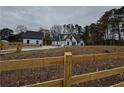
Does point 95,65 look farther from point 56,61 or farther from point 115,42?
point 56,61

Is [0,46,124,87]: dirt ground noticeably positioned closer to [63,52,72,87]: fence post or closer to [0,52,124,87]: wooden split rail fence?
[0,52,124,87]: wooden split rail fence

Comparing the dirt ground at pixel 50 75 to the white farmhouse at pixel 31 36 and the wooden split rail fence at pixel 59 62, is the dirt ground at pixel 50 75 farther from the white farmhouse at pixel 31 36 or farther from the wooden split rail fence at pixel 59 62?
the white farmhouse at pixel 31 36

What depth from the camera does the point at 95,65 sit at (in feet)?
16.0

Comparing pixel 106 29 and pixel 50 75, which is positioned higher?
pixel 106 29

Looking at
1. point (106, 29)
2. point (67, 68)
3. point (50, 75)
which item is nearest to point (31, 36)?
point (106, 29)

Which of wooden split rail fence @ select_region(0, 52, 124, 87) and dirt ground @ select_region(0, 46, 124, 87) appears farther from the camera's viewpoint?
dirt ground @ select_region(0, 46, 124, 87)

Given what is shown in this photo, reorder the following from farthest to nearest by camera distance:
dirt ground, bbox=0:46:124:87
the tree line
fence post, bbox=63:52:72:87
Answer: the tree line < dirt ground, bbox=0:46:124:87 < fence post, bbox=63:52:72:87

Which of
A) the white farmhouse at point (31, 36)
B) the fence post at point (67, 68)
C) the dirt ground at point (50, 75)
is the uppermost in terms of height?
the white farmhouse at point (31, 36)

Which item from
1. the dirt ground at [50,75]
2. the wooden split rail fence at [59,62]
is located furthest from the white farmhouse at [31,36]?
the wooden split rail fence at [59,62]

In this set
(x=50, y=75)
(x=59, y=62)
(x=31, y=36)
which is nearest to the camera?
(x=59, y=62)

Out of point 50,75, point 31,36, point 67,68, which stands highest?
point 31,36

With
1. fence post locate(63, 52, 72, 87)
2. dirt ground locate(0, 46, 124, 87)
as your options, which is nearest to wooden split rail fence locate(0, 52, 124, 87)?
fence post locate(63, 52, 72, 87)

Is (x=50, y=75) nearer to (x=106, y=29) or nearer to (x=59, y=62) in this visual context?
(x=59, y=62)
